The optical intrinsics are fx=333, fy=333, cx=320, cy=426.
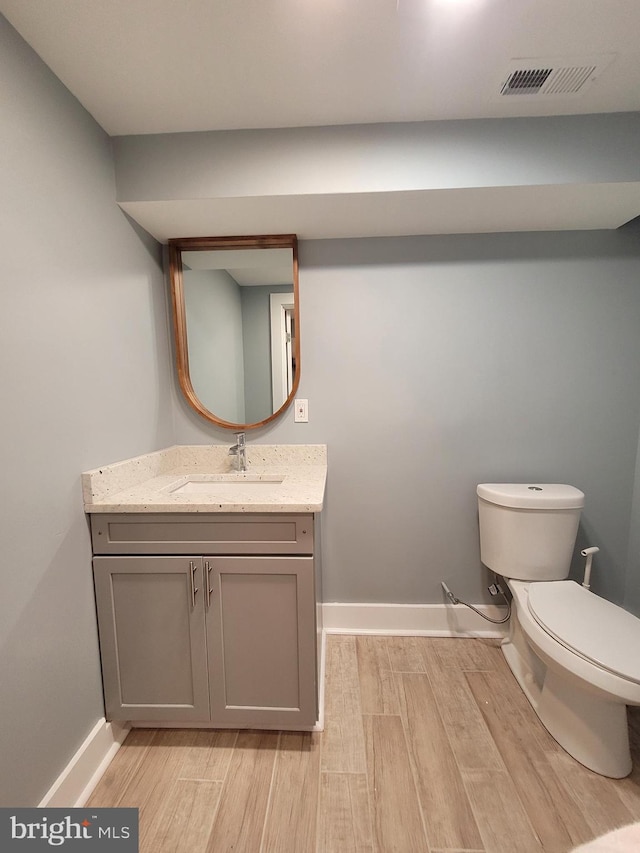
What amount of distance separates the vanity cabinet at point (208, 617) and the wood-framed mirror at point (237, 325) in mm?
706

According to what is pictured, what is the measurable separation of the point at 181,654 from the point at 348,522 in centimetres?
92

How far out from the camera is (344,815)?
1.01m

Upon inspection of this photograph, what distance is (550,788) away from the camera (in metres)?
1.08

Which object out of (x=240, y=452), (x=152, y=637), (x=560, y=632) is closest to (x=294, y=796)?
(x=152, y=637)

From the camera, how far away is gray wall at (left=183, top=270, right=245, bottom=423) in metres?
1.69

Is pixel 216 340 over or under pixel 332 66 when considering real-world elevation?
under

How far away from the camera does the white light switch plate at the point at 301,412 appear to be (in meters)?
1.72

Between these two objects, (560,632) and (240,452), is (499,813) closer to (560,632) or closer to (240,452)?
(560,632)

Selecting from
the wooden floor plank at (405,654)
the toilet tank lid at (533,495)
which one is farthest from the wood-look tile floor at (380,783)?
the toilet tank lid at (533,495)

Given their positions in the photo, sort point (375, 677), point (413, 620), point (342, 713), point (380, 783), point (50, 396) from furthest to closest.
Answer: point (413, 620) < point (375, 677) < point (342, 713) < point (380, 783) < point (50, 396)

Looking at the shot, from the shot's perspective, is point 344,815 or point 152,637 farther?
point 152,637

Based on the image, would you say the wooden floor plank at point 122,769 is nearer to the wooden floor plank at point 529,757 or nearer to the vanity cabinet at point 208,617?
the vanity cabinet at point 208,617

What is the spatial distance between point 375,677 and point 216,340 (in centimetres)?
178

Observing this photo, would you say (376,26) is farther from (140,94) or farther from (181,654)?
(181,654)
